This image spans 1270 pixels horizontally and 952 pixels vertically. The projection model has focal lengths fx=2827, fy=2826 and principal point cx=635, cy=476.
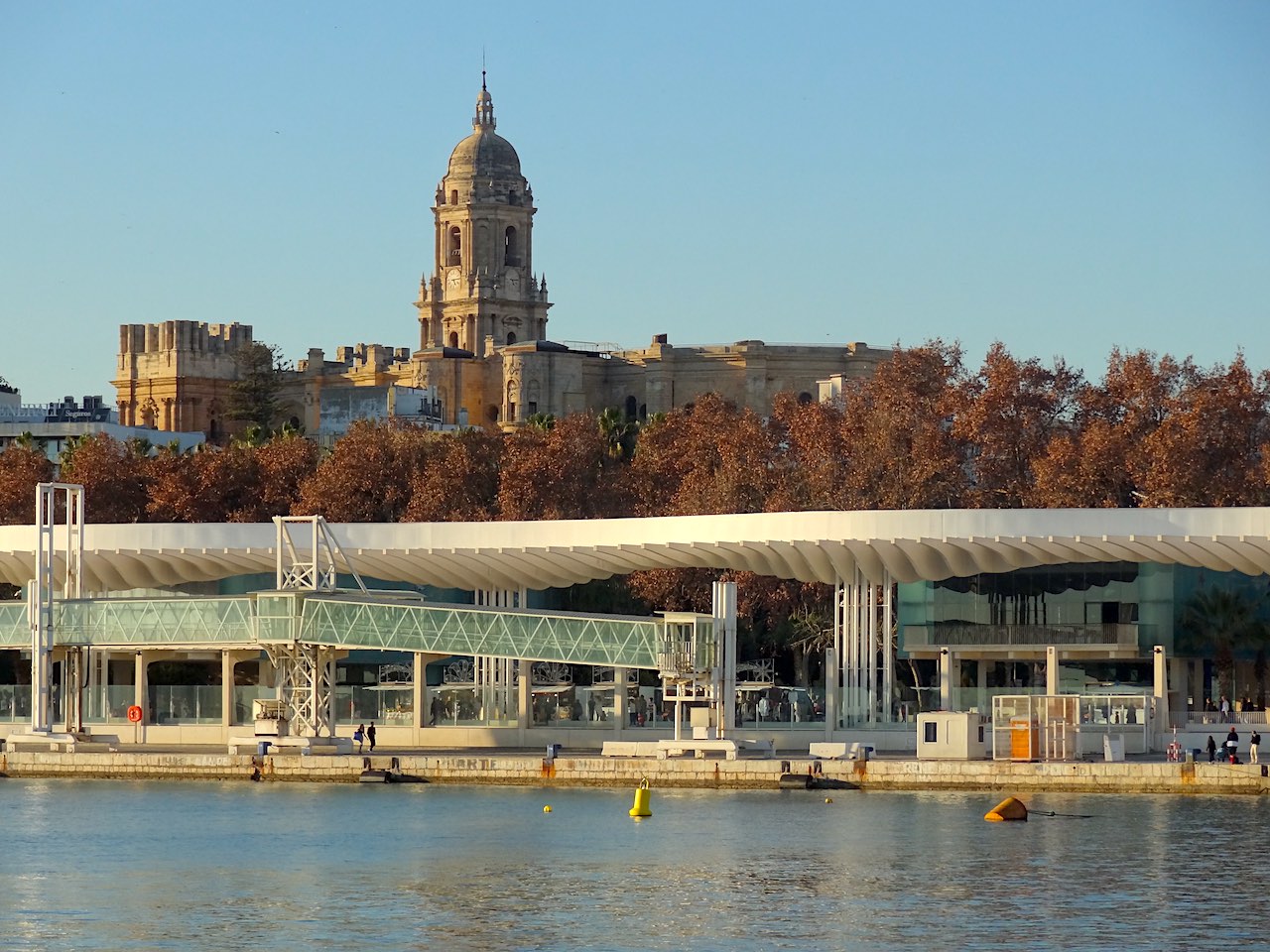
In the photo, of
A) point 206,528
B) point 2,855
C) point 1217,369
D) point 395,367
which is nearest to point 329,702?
point 206,528

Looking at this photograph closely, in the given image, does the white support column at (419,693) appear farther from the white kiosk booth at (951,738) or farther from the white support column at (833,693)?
the white kiosk booth at (951,738)

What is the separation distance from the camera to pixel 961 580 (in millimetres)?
82938

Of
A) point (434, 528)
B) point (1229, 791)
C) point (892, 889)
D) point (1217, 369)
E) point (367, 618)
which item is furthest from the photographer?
point (1217, 369)

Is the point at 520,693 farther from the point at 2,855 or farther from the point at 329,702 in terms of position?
the point at 2,855

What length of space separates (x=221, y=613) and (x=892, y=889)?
2964 cm

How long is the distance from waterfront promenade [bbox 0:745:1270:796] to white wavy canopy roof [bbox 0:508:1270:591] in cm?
618

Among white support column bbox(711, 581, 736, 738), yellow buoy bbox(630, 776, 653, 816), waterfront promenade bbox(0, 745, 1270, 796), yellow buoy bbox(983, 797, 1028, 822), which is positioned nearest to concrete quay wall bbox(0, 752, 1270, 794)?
waterfront promenade bbox(0, 745, 1270, 796)

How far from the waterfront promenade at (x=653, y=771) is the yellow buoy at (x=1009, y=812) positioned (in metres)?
4.77

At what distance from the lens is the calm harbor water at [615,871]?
45250mm

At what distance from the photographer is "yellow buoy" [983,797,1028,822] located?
192ft

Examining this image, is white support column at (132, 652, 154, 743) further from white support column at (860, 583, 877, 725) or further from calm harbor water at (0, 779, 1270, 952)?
white support column at (860, 583, 877, 725)

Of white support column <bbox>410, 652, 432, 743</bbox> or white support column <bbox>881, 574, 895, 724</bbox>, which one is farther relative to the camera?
white support column <bbox>410, 652, 432, 743</bbox>

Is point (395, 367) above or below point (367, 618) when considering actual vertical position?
above

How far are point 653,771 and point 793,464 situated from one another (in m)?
37.0
